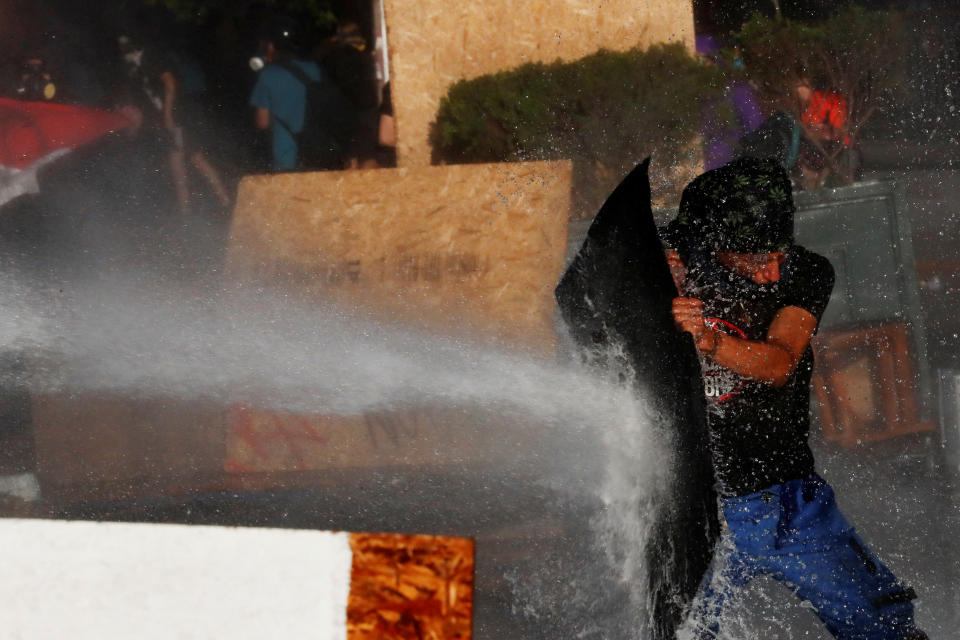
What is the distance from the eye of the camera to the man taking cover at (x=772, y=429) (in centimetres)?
258

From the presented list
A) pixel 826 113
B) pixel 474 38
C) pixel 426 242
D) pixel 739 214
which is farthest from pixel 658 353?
pixel 474 38

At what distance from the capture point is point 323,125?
4.82 m

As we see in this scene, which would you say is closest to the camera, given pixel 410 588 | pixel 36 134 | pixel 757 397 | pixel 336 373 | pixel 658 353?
pixel 410 588

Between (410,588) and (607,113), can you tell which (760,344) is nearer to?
(410,588)

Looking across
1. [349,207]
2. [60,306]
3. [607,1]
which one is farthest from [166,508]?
[607,1]

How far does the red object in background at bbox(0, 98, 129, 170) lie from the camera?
469 centimetres

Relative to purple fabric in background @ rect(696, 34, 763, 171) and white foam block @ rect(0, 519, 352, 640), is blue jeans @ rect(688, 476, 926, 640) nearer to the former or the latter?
white foam block @ rect(0, 519, 352, 640)

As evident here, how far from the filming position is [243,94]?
16.1ft

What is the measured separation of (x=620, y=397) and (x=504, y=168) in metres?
1.39

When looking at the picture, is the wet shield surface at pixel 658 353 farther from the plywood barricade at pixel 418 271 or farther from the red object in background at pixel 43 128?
the red object in background at pixel 43 128

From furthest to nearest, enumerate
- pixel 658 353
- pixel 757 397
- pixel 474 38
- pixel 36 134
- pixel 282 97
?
pixel 282 97 < pixel 36 134 < pixel 474 38 < pixel 658 353 < pixel 757 397

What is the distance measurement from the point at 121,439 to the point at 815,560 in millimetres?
3370

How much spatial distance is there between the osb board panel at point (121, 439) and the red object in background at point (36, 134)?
1.23 metres

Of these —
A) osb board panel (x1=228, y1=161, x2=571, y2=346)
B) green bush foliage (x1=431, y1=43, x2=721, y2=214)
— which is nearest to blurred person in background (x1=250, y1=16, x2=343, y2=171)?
osb board panel (x1=228, y1=161, x2=571, y2=346)
